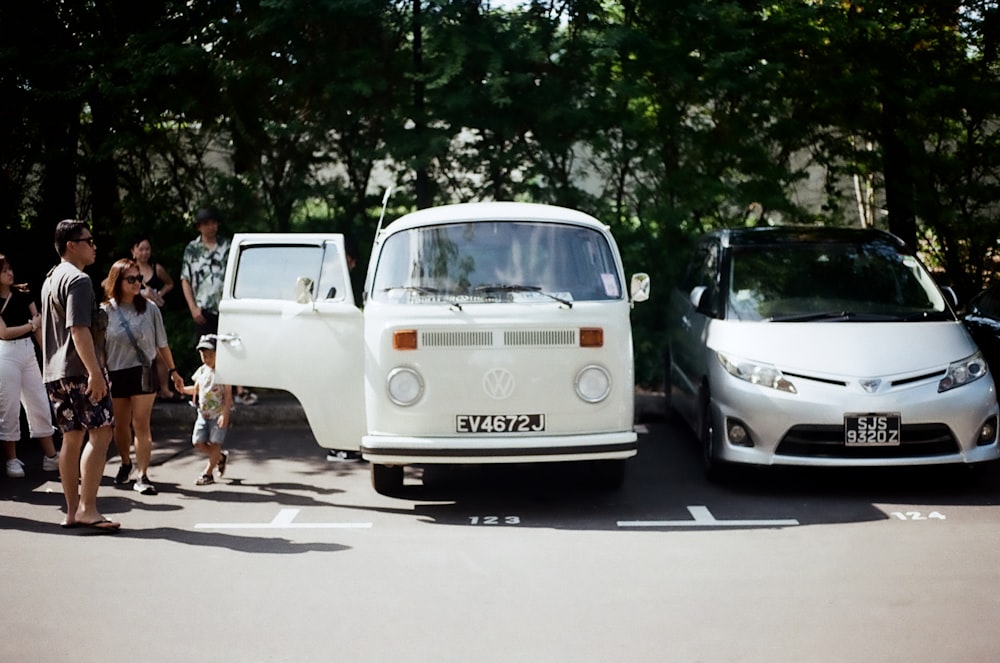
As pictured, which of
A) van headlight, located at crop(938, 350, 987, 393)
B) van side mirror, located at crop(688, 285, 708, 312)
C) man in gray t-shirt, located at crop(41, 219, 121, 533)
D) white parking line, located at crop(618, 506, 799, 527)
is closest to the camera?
man in gray t-shirt, located at crop(41, 219, 121, 533)

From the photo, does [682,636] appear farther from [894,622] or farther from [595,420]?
[595,420]

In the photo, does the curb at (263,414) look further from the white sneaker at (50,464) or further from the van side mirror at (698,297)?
the van side mirror at (698,297)

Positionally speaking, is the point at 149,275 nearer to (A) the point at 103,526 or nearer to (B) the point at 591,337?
(A) the point at 103,526

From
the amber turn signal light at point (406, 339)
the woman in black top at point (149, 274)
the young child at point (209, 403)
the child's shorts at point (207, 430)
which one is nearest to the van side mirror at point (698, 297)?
the amber turn signal light at point (406, 339)

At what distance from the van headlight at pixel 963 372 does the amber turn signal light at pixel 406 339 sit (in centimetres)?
359

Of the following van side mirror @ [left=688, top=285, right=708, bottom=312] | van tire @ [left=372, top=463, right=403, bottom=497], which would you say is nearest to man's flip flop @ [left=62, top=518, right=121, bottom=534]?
van tire @ [left=372, top=463, right=403, bottom=497]

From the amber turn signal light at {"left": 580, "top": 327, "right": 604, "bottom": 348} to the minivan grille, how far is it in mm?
1470

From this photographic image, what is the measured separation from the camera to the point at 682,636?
5.75 m

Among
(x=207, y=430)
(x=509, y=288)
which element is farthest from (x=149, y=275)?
(x=509, y=288)

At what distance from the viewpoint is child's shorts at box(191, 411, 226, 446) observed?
9500mm

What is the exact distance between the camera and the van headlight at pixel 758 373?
8.85m

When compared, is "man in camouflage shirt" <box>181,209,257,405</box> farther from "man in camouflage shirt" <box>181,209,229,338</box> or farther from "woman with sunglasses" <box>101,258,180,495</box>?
"woman with sunglasses" <box>101,258,180,495</box>

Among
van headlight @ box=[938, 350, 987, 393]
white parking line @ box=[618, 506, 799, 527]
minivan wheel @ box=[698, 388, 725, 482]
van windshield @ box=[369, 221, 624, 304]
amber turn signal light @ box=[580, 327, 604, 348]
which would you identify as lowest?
white parking line @ box=[618, 506, 799, 527]

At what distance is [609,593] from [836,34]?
9.02 m
